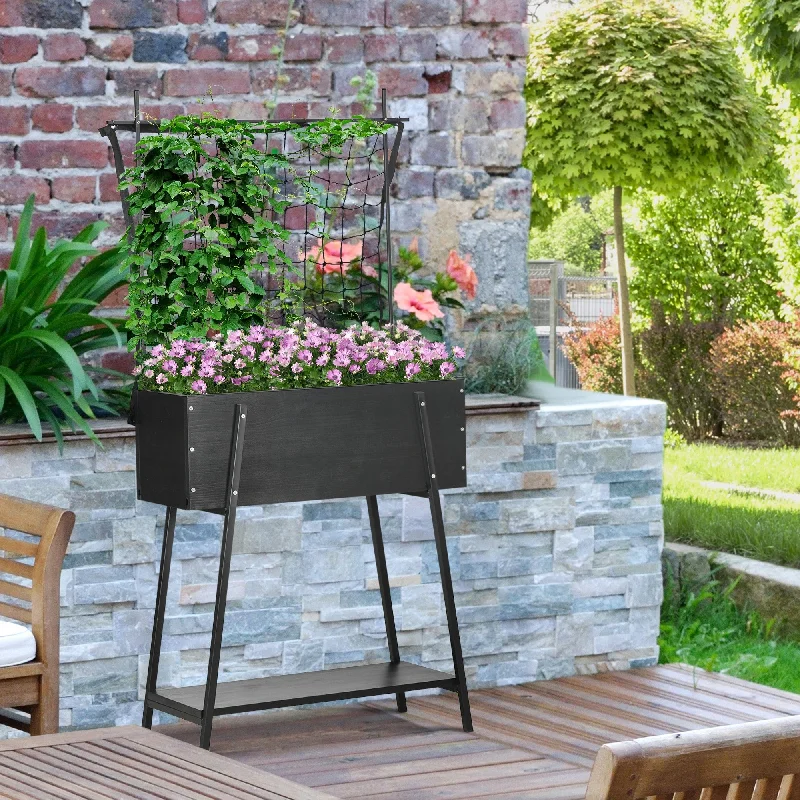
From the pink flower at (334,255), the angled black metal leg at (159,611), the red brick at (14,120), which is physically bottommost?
the angled black metal leg at (159,611)

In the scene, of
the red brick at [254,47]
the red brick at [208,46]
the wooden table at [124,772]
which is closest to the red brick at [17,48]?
the red brick at [208,46]

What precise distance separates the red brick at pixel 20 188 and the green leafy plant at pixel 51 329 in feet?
0.58

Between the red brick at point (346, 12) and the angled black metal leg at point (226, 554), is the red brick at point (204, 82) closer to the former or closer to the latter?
the red brick at point (346, 12)

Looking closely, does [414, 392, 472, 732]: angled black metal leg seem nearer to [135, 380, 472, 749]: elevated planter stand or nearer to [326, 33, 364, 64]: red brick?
[135, 380, 472, 749]: elevated planter stand

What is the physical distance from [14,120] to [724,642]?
2.73 metres

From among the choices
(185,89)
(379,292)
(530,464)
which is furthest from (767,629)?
(185,89)

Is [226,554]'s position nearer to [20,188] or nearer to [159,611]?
[159,611]

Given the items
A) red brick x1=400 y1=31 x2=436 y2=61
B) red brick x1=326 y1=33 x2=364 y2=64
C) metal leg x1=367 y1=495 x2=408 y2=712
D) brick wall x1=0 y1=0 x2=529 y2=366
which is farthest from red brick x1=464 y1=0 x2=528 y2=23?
metal leg x1=367 y1=495 x2=408 y2=712

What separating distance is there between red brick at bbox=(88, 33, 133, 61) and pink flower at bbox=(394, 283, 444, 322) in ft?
3.20

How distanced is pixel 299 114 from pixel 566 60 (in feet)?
13.5

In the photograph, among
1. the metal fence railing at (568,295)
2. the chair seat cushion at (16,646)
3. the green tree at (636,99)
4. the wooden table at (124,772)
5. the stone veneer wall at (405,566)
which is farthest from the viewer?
the metal fence railing at (568,295)

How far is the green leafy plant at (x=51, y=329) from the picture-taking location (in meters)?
3.36

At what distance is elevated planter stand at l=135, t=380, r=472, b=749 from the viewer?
10.6ft

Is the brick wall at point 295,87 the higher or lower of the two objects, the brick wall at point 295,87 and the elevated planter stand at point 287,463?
the higher
